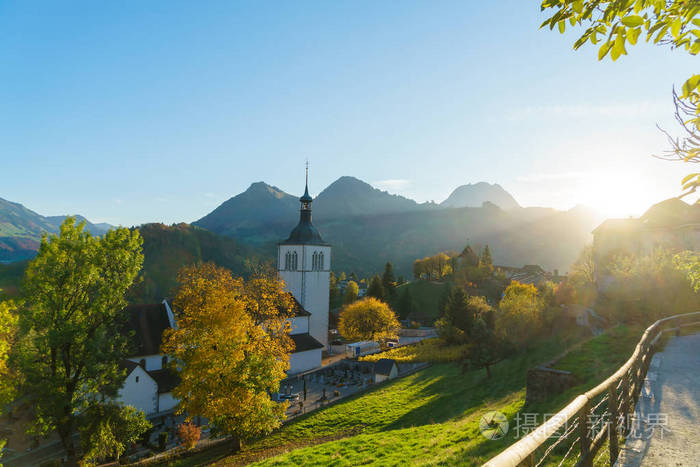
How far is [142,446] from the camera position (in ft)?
75.3

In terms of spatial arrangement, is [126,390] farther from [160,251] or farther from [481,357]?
[160,251]

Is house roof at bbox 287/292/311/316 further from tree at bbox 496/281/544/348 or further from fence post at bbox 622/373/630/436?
fence post at bbox 622/373/630/436

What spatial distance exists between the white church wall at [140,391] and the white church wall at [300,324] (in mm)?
16829

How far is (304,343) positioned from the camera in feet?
139

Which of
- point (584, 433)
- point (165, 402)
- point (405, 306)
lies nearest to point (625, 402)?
point (584, 433)

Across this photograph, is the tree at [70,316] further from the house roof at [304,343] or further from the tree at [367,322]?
the tree at [367,322]

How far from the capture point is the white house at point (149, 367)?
29.4 m

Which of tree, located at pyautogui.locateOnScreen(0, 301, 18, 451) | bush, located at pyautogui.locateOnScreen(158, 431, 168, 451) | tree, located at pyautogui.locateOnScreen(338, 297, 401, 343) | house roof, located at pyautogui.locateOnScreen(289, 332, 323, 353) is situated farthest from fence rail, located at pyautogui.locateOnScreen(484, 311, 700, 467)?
tree, located at pyautogui.locateOnScreen(338, 297, 401, 343)

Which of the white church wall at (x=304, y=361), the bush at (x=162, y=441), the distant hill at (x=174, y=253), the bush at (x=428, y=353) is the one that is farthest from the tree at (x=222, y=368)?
the distant hill at (x=174, y=253)

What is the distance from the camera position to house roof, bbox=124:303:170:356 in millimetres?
33156

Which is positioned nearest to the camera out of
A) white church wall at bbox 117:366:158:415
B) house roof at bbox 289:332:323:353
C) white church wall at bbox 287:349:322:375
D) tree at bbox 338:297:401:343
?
white church wall at bbox 117:366:158:415

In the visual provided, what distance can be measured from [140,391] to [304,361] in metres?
16.9

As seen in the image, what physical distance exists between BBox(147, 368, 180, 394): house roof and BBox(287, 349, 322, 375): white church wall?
39.0 feet

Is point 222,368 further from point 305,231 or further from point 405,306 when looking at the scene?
point 405,306
